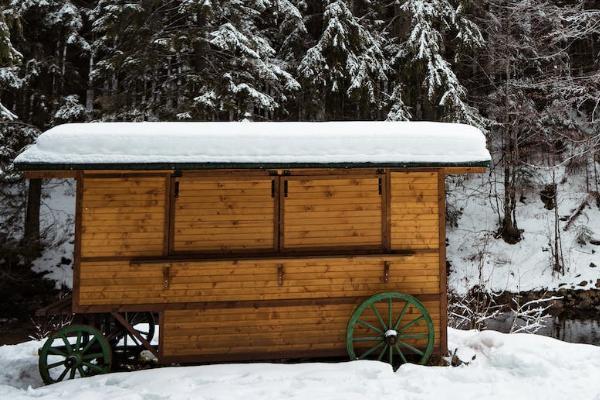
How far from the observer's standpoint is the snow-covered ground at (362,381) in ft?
19.1

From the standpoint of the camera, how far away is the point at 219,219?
7.12 meters

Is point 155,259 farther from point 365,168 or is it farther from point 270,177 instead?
point 365,168

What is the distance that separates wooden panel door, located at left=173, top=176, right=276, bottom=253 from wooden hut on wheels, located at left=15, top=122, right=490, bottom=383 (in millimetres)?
16

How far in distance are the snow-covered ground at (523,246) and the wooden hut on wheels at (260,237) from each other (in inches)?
317

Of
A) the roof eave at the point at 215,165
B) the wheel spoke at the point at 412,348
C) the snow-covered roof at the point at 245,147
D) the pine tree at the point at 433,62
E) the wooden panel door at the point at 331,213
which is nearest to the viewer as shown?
the roof eave at the point at 215,165

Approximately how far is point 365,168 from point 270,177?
4.99ft

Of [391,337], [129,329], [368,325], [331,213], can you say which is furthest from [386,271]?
[129,329]

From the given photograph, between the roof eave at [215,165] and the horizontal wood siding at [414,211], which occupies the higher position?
the roof eave at [215,165]

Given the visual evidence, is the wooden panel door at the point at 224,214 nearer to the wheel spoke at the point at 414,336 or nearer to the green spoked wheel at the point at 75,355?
the green spoked wheel at the point at 75,355

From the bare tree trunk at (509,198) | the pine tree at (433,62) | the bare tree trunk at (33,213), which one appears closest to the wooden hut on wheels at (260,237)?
the pine tree at (433,62)

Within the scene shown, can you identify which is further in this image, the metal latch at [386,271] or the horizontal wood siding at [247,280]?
the metal latch at [386,271]

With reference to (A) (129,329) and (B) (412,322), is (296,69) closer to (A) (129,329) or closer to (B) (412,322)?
(B) (412,322)

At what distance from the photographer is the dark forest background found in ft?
44.3

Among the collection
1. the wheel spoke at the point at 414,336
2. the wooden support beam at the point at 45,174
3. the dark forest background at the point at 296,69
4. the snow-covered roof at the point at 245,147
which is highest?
the dark forest background at the point at 296,69
